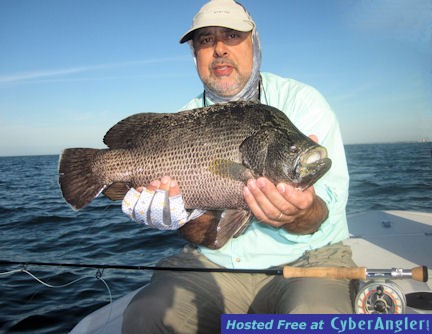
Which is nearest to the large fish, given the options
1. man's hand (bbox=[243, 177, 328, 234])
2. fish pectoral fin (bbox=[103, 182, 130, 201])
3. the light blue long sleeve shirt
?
fish pectoral fin (bbox=[103, 182, 130, 201])

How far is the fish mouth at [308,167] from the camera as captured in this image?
2.67 metres

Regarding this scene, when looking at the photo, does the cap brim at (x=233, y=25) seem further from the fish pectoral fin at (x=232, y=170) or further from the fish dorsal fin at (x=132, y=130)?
the fish pectoral fin at (x=232, y=170)

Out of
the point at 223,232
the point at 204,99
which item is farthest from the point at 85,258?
the point at 223,232

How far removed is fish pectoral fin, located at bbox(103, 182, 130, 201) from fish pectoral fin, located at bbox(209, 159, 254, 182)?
0.87 metres

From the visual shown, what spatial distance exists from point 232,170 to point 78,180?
1356 mm

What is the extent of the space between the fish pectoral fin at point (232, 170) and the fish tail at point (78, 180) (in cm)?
106

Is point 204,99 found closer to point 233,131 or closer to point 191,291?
point 233,131

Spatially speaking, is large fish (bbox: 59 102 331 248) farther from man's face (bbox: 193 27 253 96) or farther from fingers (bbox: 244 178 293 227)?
man's face (bbox: 193 27 253 96)

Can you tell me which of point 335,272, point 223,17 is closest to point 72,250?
point 223,17

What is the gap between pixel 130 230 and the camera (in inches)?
467

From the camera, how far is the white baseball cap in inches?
139

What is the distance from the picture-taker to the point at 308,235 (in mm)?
3268

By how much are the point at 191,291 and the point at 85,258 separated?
6.73m

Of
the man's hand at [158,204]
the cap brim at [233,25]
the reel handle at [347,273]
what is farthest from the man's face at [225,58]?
the reel handle at [347,273]
